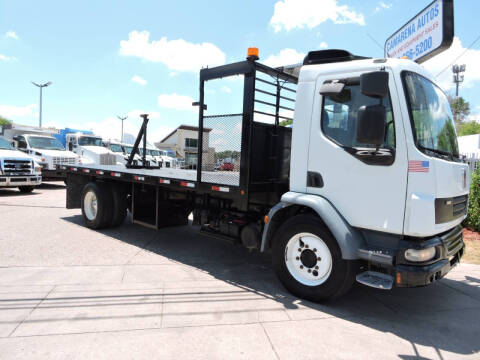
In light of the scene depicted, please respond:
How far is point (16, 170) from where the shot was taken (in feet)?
39.4

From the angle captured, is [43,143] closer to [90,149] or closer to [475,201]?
[90,149]

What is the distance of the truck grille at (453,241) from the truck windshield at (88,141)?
17235 millimetres

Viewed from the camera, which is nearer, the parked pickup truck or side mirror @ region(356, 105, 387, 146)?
side mirror @ region(356, 105, 387, 146)

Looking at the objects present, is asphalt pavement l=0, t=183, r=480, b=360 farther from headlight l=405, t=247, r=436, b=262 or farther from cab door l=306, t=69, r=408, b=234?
cab door l=306, t=69, r=408, b=234

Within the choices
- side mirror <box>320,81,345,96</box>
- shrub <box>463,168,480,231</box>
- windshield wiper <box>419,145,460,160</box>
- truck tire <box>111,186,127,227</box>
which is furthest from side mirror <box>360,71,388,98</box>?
shrub <box>463,168,480,231</box>

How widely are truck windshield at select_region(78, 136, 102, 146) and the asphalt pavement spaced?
1266 centimetres

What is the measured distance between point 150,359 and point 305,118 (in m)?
2.86

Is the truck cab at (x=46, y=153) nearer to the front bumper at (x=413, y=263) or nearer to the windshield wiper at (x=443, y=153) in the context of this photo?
the front bumper at (x=413, y=263)

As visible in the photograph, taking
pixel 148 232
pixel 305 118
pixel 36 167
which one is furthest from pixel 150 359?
pixel 36 167

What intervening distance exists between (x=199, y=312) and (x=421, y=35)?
20.6 ft

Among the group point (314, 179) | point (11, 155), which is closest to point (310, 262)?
point (314, 179)

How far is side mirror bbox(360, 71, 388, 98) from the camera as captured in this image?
10.4 ft

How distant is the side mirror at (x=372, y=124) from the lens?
317 centimetres

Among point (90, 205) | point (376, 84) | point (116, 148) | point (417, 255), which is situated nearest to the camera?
point (376, 84)
